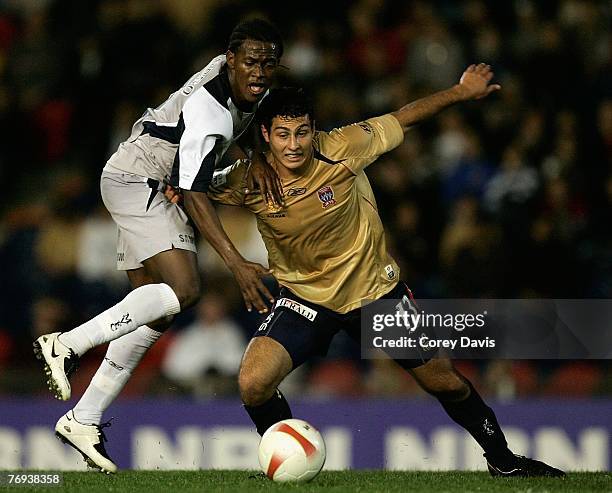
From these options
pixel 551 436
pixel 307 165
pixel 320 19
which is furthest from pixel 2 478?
pixel 320 19

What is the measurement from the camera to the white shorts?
717 cm

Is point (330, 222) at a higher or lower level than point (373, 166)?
lower

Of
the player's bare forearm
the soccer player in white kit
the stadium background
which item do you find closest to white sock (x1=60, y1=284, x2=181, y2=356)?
the soccer player in white kit

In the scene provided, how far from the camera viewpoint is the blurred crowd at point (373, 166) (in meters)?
10.1

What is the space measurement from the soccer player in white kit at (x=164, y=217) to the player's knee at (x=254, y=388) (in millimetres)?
443

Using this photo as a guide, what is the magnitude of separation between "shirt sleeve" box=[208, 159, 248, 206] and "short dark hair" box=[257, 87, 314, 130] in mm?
301

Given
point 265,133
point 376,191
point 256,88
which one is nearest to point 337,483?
point 265,133

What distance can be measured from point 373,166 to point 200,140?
196 inches

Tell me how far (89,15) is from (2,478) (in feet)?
26.3

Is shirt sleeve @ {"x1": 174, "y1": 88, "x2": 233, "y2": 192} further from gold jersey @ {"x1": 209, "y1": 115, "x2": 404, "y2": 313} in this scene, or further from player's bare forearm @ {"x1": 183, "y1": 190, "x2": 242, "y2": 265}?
gold jersey @ {"x1": 209, "y1": 115, "x2": 404, "y2": 313}

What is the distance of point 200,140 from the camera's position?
22.0ft

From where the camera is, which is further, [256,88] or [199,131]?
[256,88]

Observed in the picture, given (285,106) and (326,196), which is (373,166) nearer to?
(326,196)

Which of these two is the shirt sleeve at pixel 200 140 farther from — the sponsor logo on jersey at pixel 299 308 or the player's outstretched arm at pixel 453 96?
the player's outstretched arm at pixel 453 96
